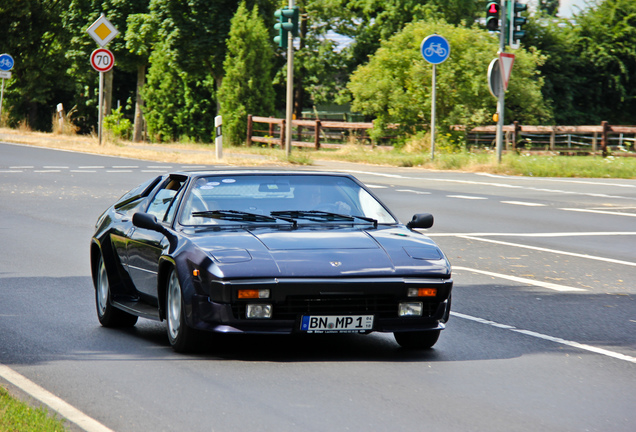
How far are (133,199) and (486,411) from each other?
395cm

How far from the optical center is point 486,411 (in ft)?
18.1

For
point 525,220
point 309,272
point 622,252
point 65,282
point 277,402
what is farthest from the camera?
point 525,220

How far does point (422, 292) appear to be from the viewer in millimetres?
6703

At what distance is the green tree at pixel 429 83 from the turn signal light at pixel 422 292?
32093 millimetres

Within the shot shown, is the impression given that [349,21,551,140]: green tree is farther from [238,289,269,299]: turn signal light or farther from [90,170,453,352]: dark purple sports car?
[238,289,269,299]: turn signal light

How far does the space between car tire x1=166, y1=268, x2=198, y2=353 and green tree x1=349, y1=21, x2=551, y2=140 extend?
105 feet

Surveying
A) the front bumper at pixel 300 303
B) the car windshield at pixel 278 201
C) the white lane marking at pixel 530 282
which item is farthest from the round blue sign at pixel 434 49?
the front bumper at pixel 300 303

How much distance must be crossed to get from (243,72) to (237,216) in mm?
40754

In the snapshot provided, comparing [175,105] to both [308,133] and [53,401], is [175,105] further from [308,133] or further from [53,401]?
[53,401]

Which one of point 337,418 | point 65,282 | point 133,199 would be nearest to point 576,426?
point 337,418

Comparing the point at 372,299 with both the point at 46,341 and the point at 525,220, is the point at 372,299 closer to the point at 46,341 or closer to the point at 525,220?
the point at 46,341

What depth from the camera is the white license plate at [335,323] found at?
21.4ft

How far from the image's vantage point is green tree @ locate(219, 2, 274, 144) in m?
47.0

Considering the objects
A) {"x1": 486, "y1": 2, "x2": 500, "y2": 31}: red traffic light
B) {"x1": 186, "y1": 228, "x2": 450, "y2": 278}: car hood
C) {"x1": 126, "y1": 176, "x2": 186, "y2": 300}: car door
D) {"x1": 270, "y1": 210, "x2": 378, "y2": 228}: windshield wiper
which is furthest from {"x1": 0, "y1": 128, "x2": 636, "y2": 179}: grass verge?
{"x1": 186, "y1": 228, "x2": 450, "y2": 278}: car hood
